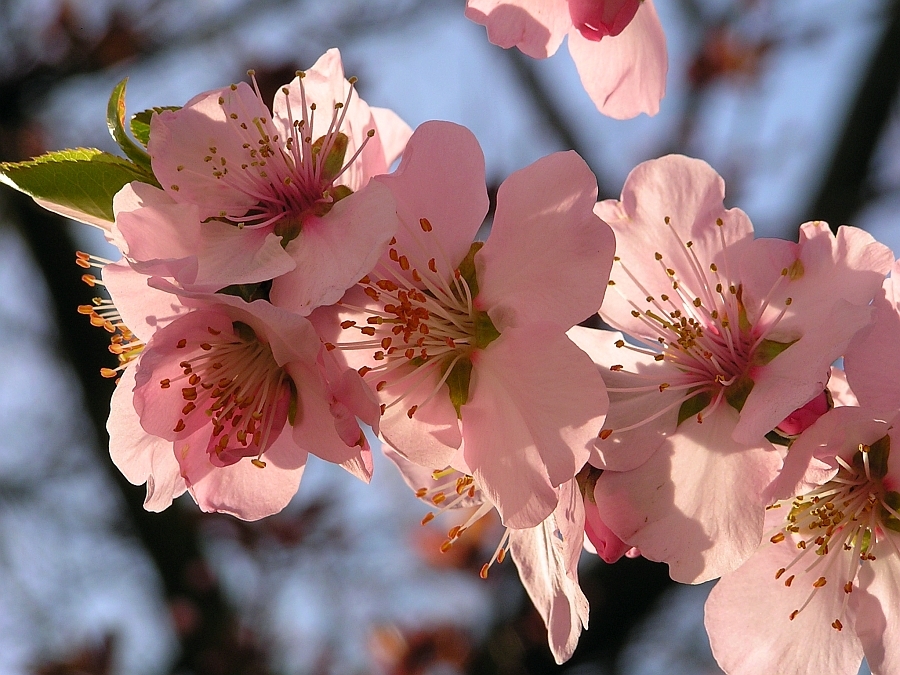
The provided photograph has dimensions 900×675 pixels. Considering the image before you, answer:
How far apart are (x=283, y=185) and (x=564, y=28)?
19.5 inches

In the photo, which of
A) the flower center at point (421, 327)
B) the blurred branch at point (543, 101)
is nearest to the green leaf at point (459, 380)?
the flower center at point (421, 327)

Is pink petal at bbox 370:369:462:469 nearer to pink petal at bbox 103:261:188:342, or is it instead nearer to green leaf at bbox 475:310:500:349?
green leaf at bbox 475:310:500:349

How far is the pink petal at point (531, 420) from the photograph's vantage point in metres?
0.93

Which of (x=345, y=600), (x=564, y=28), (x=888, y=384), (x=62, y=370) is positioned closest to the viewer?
(x=888, y=384)

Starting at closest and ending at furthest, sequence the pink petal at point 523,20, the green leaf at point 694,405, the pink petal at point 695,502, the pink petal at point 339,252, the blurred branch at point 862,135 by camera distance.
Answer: the pink petal at point 339,252 → the pink petal at point 695,502 → the green leaf at point 694,405 → the pink petal at point 523,20 → the blurred branch at point 862,135

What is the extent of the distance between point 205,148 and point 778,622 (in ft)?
3.03

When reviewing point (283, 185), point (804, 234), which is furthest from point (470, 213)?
point (804, 234)

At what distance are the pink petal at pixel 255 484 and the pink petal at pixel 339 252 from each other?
0.21 meters

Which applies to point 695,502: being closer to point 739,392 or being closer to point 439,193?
point 739,392

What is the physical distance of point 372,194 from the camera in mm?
955

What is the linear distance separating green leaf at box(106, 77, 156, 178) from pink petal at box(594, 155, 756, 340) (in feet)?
1.98

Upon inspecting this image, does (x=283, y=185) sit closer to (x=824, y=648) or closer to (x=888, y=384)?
(x=888, y=384)

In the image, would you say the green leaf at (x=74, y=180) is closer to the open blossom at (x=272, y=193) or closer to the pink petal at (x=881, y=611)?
the open blossom at (x=272, y=193)

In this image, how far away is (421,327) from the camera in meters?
1.01
